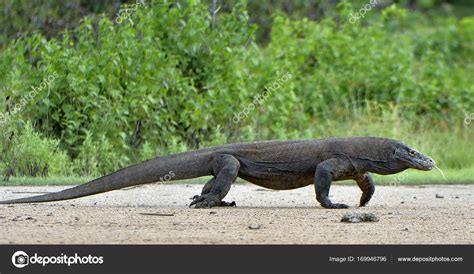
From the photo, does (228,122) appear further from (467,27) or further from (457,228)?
(467,27)

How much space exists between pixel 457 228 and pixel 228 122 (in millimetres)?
6743

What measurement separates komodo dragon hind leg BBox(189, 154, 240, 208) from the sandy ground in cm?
20

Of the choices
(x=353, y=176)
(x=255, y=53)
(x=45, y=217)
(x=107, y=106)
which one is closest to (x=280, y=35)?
(x=255, y=53)

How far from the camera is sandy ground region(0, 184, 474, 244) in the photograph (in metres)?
7.20

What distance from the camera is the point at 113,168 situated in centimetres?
1268

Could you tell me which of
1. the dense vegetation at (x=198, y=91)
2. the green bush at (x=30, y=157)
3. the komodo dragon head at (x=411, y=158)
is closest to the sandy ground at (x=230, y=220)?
the komodo dragon head at (x=411, y=158)

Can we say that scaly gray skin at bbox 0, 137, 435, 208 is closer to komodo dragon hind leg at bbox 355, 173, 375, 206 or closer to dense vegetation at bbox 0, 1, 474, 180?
komodo dragon hind leg at bbox 355, 173, 375, 206

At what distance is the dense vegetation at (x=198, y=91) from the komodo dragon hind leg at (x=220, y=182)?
10.5 feet

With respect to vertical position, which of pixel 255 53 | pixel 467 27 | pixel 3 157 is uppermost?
pixel 467 27

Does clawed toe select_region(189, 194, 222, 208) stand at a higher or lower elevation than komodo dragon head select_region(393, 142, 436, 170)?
lower

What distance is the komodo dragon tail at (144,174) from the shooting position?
9086 mm
